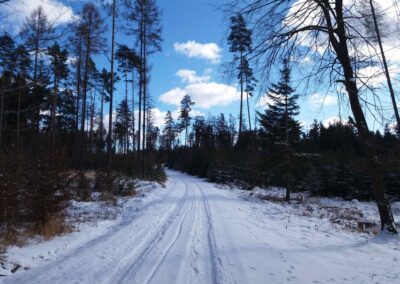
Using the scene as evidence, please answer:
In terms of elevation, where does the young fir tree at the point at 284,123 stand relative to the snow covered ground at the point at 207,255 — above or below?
above

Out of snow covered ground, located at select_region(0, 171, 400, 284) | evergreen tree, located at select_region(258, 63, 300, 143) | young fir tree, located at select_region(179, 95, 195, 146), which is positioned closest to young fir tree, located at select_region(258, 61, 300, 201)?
evergreen tree, located at select_region(258, 63, 300, 143)

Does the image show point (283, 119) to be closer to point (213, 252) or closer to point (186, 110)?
point (213, 252)

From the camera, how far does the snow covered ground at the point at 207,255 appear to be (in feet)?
19.6

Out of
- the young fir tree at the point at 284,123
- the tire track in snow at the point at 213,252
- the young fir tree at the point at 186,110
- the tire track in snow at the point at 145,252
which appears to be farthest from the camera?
the young fir tree at the point at 186,110

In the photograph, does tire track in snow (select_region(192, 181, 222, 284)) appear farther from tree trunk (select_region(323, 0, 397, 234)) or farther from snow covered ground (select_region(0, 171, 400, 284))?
tree trunk (select_region(323, 0, 397, 234))

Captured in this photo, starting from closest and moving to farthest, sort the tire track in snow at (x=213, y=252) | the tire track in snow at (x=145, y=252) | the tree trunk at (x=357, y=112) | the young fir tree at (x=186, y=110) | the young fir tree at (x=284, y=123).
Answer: the tire track in snow at (x=145, y=252) → the tire track in snow at (x=213, y=252) → the tree trunk at (x=357, y=112) → the young fir tree at (x=284, y=123) → the young fir tree at (x=186, y=110)

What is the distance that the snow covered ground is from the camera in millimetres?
5984

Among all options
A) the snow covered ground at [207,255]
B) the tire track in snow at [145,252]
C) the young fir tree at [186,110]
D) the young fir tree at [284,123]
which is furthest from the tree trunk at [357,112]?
the young fir tree at [186,110]

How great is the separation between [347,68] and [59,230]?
8712 millimetres

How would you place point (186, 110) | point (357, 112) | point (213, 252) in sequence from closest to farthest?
1. point (213, 252)
2. point (357, 112)
3. point (186, 110)

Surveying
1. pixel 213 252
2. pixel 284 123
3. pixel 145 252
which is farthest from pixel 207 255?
pixel 284 123

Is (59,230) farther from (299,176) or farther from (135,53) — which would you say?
(299,176)

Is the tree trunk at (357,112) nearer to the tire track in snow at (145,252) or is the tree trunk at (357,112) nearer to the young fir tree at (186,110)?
the tire track in snow at (145,252)

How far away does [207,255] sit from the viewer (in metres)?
7.29
